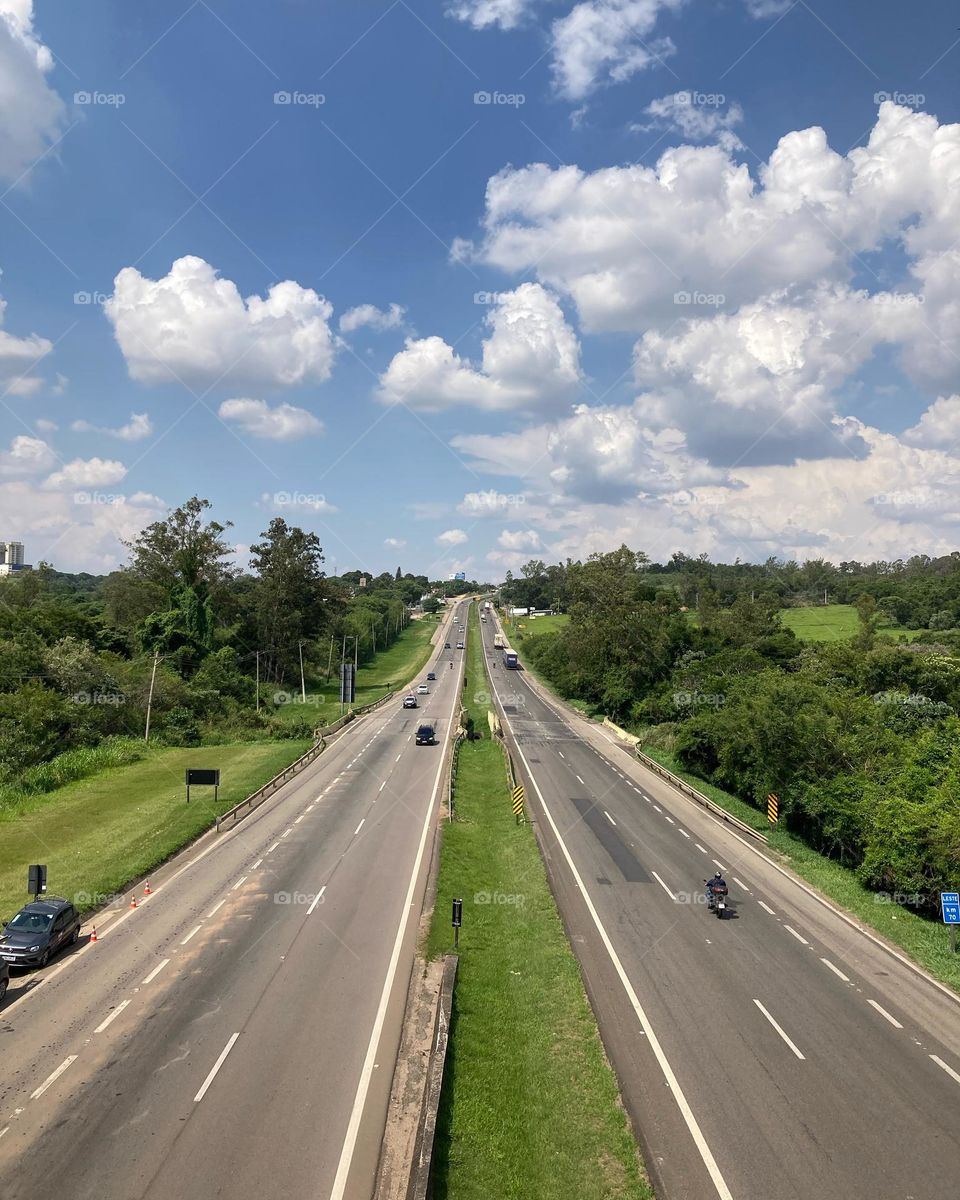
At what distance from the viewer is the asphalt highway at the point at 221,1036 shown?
12.7 meters

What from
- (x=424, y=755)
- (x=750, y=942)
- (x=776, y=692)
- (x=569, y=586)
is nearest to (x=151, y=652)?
(x=424, y=755)

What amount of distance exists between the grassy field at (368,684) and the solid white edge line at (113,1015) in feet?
175

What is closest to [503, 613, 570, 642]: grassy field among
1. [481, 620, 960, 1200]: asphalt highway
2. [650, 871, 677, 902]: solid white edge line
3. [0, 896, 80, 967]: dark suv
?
[650, 871, 677, 902]: solid white edge line

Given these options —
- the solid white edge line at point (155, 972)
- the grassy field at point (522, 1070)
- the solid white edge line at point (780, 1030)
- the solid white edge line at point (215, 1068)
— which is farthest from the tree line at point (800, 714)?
Answer: the solid white edge line at point (155, 972)

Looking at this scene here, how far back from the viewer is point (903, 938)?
25.3 m

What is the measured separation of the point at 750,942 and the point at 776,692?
1947cm

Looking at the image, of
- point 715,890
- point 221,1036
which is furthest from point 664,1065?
point 715,890

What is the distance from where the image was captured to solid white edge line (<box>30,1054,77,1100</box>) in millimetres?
14641

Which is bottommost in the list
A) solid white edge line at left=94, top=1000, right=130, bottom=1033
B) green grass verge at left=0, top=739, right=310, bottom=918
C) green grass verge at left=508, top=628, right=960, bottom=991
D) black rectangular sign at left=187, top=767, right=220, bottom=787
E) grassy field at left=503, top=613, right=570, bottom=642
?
green grass verge at left=0, top=739, right=310, bottom=918

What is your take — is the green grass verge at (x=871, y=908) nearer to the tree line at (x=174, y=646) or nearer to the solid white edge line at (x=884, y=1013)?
the solid white edge line at (x=884, y=1013)

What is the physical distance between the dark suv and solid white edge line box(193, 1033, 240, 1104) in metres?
6.95

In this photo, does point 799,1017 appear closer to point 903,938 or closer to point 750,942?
point 750,942

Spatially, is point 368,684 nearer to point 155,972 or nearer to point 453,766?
point 453,766

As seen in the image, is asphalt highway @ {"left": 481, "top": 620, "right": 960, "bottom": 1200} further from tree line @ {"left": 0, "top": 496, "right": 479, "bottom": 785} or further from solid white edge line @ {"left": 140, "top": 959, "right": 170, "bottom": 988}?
tree line @ {"left": 0, "top": 496, "right": 479, "bottom": 785}
